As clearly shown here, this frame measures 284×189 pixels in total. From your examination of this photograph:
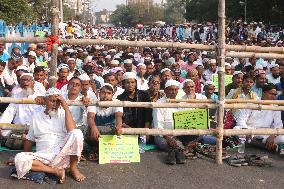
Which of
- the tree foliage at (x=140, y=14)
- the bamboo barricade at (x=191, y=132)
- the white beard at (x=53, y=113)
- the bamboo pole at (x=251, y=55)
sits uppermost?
the tree foliage at (x=140, y=14)

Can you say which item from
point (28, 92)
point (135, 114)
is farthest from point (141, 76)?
point (28, 92)

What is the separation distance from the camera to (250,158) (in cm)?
569

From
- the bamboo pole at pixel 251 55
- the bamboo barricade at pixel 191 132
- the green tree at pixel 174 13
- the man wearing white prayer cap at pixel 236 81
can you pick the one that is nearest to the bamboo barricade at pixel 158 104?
the bamboo barricade at pixel 191 132

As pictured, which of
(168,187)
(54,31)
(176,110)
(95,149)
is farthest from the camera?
(176,110)

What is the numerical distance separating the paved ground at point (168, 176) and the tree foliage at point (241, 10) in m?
26.3

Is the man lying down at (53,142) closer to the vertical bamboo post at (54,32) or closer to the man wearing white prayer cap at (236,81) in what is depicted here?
the vertical bamboo post at (54,32)

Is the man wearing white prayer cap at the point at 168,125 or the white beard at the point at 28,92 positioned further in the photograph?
the white beard at the point at 28,92

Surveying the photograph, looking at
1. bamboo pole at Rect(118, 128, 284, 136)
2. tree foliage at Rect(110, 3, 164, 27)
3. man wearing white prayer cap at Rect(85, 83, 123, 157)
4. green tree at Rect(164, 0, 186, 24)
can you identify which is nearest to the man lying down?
man wearing white prayer cap at Rect(85, 83, 123, 157)

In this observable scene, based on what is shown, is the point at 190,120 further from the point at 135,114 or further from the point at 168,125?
the point at 135,114

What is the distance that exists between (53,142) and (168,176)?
1.34 meters

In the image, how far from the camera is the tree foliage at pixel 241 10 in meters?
30.6

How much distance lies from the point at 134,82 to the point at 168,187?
2.12 metres

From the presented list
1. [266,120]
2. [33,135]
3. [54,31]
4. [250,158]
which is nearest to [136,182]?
[33,135]

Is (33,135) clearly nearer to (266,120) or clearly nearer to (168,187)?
(168,187)
